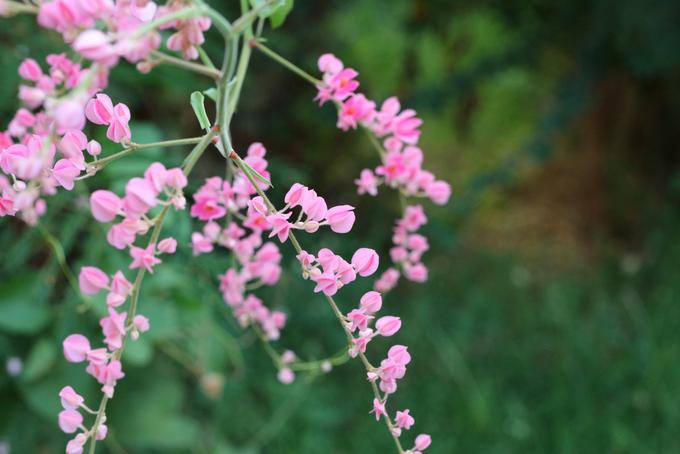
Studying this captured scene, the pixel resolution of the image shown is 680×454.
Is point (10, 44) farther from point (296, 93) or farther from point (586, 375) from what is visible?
point (586, 375)

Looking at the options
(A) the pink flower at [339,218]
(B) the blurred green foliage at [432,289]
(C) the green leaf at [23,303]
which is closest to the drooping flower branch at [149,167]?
(A) the pink flower at [339,218]

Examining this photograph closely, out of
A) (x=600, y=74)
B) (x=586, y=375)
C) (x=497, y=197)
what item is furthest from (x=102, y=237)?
(x=497, y=197)

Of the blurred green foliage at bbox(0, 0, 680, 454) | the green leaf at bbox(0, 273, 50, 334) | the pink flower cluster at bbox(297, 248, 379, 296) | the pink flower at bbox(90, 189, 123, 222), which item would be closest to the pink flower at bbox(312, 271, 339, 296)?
the pink flower cluster at bbox(297, 248, 379, 296)

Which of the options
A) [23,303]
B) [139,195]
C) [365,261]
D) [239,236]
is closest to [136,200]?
[139,195]

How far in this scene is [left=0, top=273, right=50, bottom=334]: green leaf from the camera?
107 centimetres

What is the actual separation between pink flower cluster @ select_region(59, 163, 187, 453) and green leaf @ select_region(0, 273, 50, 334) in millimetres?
711

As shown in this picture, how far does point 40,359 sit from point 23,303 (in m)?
0.08

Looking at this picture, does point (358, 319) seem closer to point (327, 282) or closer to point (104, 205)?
point (327, 282)

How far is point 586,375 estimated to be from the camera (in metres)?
1.77

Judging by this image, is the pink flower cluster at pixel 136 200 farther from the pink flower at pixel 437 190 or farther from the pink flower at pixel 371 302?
the pink flower at pixel 437 190

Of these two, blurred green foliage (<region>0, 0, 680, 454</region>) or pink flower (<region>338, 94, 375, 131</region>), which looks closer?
pink flower (<region>338, 94, 375, 131</region>)

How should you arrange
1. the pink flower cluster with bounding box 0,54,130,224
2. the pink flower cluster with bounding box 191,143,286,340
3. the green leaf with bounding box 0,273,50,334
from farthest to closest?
1. the green leaf with bounding box 0,273,50,334
2. the pink flower cluster with bounding box 191,143,286,340
3. the pink flower cluster with bounding box 0,54,130,224

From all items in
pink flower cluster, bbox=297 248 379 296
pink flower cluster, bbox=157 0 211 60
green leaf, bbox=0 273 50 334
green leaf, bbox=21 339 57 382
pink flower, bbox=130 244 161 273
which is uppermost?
green leaf, bbox=0 273 50 334

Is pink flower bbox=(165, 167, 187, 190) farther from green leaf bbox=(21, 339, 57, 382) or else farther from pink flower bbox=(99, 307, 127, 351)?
green leaf bbox=(21, 339, 57, 382)
